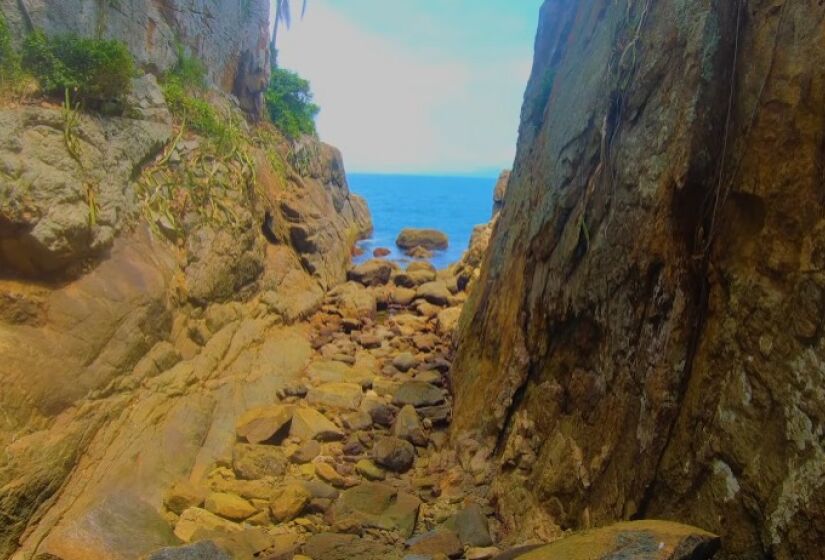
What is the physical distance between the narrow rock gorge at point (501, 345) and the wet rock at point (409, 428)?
4cm

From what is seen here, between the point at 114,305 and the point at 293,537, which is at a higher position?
the point at 114,305

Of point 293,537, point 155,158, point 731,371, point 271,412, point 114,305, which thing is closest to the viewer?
point 731,371

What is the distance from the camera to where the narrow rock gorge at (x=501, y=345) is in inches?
122

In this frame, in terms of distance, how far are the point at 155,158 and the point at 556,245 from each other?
5961 millimetres

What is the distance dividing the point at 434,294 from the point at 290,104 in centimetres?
812

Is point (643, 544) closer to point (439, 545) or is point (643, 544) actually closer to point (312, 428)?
point (439, 545)

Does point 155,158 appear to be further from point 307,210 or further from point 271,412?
point 307,210

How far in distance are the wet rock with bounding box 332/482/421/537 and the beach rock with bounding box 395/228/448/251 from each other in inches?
842

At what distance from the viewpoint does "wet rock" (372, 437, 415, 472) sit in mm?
6422

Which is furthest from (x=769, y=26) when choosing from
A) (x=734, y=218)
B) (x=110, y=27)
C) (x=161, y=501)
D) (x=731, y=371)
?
(x=110, y=27)

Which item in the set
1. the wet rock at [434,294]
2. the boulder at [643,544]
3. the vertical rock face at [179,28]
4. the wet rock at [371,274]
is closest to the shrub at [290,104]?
the vertical rock face at [179,28]

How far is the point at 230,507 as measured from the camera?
5344 millimetres

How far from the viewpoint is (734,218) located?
351 centimetres

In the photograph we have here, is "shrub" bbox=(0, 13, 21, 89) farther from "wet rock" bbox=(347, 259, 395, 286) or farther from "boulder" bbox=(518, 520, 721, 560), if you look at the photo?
"wet rock" bbox=(347, 259, 395, 286)
